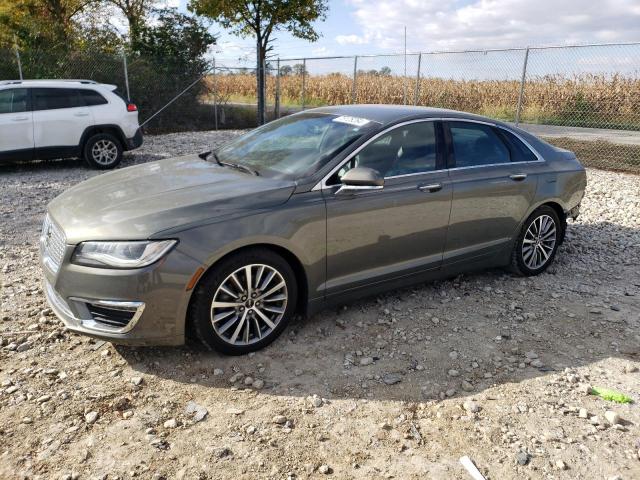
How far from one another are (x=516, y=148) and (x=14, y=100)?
827cm

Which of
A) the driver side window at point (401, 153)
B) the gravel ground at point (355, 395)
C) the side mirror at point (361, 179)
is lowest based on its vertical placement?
the gravel ground at point (355, 395)

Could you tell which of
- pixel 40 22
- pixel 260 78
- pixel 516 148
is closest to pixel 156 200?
pixel 516 148

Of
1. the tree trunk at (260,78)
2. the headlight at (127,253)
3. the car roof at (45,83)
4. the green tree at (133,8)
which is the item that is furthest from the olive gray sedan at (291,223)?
the green tree at (133,8)

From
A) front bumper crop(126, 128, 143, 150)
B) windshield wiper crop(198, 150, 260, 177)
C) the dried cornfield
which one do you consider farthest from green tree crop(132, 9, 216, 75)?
windshield wiper crop(198, 150, 260, 177)

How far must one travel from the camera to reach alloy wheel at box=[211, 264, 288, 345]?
3457mm

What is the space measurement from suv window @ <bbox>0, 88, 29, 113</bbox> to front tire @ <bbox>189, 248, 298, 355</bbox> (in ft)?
25.0

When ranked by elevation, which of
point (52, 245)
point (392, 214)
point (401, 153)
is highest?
point (401, 153)

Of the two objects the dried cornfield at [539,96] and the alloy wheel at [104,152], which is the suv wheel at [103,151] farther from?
the dried cornfield at [539,96]

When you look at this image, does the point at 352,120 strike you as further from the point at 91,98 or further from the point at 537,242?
the point at 91,98

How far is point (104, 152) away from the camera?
10.0 m

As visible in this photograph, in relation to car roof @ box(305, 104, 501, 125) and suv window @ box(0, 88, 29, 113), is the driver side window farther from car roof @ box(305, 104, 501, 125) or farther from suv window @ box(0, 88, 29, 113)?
suv window @ box(0, 88, 29, 113)

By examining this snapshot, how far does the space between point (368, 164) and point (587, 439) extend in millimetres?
2266

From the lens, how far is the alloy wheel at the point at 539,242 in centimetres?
515

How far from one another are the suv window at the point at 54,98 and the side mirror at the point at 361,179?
25.1 feet
